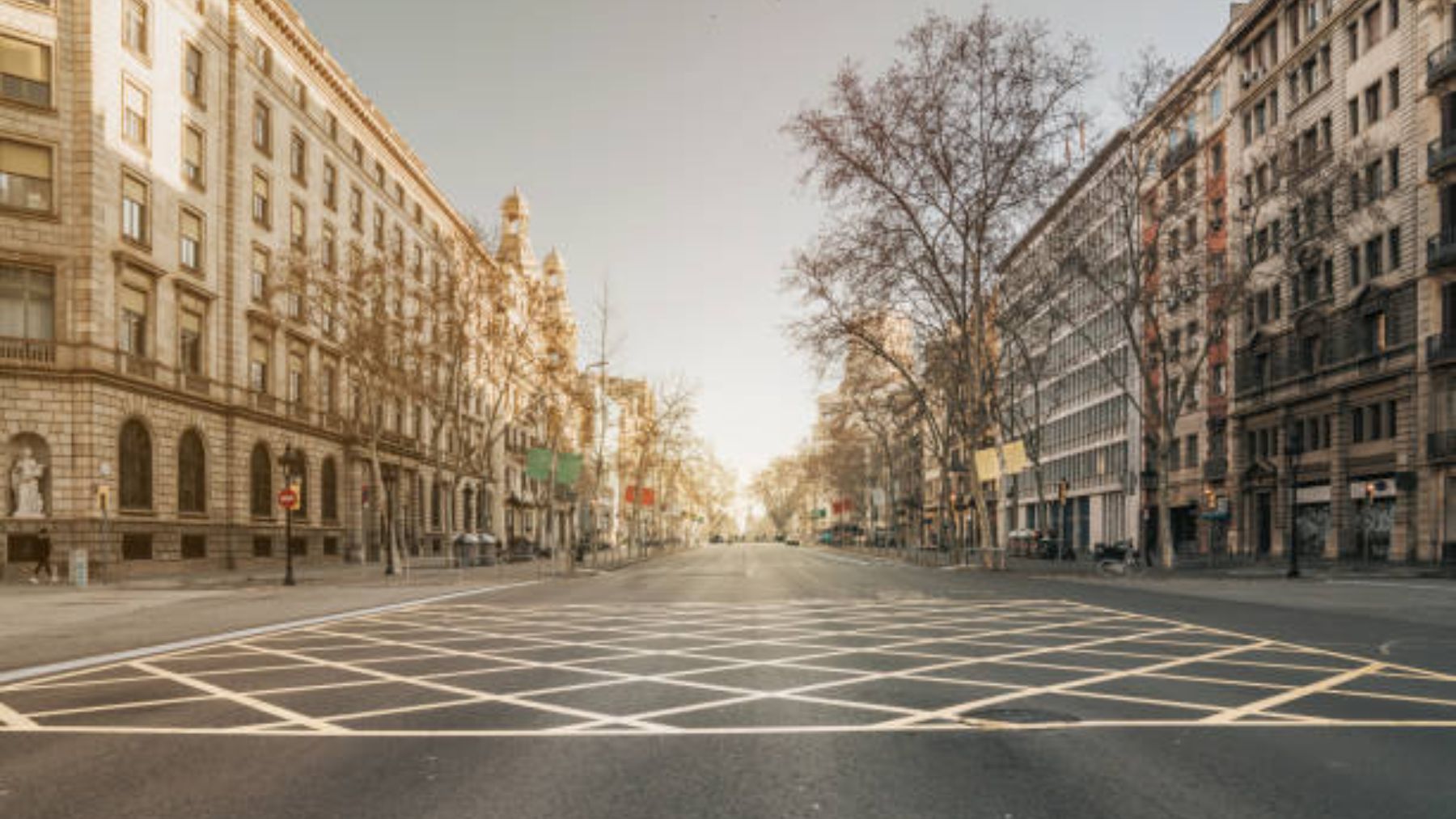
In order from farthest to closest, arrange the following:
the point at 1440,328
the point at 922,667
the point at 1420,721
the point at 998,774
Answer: the point at 1440,328 → the point at 922,667 → the point at 1420,721 → the point at 998,774

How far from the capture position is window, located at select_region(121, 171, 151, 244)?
116 feet

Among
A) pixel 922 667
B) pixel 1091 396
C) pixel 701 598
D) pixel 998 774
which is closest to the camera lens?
pixel 998 774

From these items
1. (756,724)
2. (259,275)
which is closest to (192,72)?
(259,275)

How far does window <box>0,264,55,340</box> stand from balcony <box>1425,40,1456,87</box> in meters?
45.0

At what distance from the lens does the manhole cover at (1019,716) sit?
25.6 feet

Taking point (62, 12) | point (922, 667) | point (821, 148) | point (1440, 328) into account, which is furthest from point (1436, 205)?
point (62, 12)

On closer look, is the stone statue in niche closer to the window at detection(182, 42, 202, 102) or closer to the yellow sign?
the window at detection(182, 42, 202, 102)

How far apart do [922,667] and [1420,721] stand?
420cm

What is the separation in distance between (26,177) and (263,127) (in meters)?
14.4

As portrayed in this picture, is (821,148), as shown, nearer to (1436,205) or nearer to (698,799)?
(1436,205)

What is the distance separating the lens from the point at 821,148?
38.4 meters

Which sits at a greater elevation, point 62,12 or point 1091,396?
point 62,12

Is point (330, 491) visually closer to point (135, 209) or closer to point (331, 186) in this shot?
point (331, 186)

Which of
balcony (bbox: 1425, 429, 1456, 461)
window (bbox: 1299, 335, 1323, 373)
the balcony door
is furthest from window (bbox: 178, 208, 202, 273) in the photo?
window (bbox: 1299, 335, 1323, 373)
